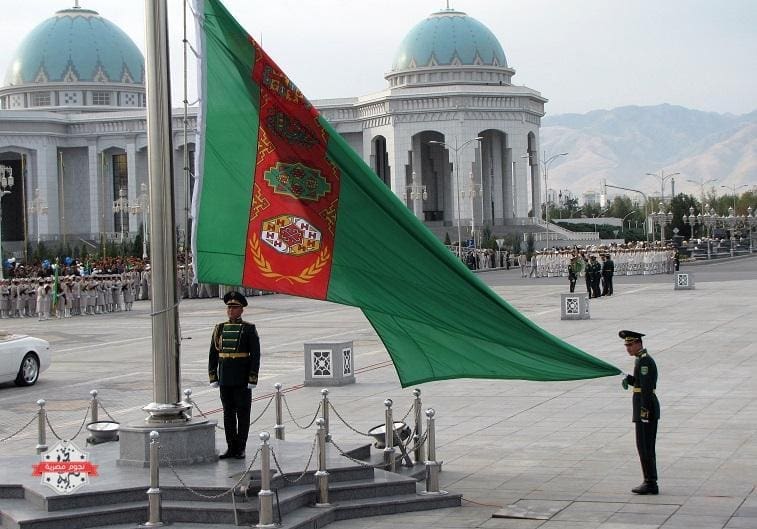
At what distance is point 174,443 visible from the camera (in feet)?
39.7

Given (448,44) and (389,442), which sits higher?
(448,44)

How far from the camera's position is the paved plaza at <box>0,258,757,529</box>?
1184 centimetres

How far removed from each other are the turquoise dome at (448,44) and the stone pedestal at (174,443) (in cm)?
10321

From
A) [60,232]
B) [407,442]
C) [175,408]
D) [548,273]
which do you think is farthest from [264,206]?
[60,232]

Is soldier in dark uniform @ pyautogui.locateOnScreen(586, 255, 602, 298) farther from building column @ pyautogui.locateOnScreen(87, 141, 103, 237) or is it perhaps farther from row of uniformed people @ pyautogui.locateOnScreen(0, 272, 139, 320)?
building column @ pyautogui.locateOnScreen(87, 141, 103, 237)

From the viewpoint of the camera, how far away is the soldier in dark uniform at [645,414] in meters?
12.2

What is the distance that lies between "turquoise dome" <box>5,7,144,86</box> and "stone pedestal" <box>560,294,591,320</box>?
88.0 metres

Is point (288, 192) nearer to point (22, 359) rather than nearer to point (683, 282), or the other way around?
point (22, 359)

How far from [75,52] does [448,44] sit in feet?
102

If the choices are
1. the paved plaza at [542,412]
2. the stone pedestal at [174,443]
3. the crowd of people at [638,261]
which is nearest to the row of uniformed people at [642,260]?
the crowd of people at [638,261]

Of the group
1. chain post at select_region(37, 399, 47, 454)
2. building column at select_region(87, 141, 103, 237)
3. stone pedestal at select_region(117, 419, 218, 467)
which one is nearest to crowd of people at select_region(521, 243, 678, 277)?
chain post at select_region(37, 399, 47, 454)

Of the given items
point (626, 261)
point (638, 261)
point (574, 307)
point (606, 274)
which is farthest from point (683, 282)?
point (626, 261)

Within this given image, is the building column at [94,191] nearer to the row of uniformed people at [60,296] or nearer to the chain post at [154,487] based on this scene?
the row of uniformed people at [60,296]

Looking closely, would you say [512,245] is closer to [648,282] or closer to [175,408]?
[648,282]
